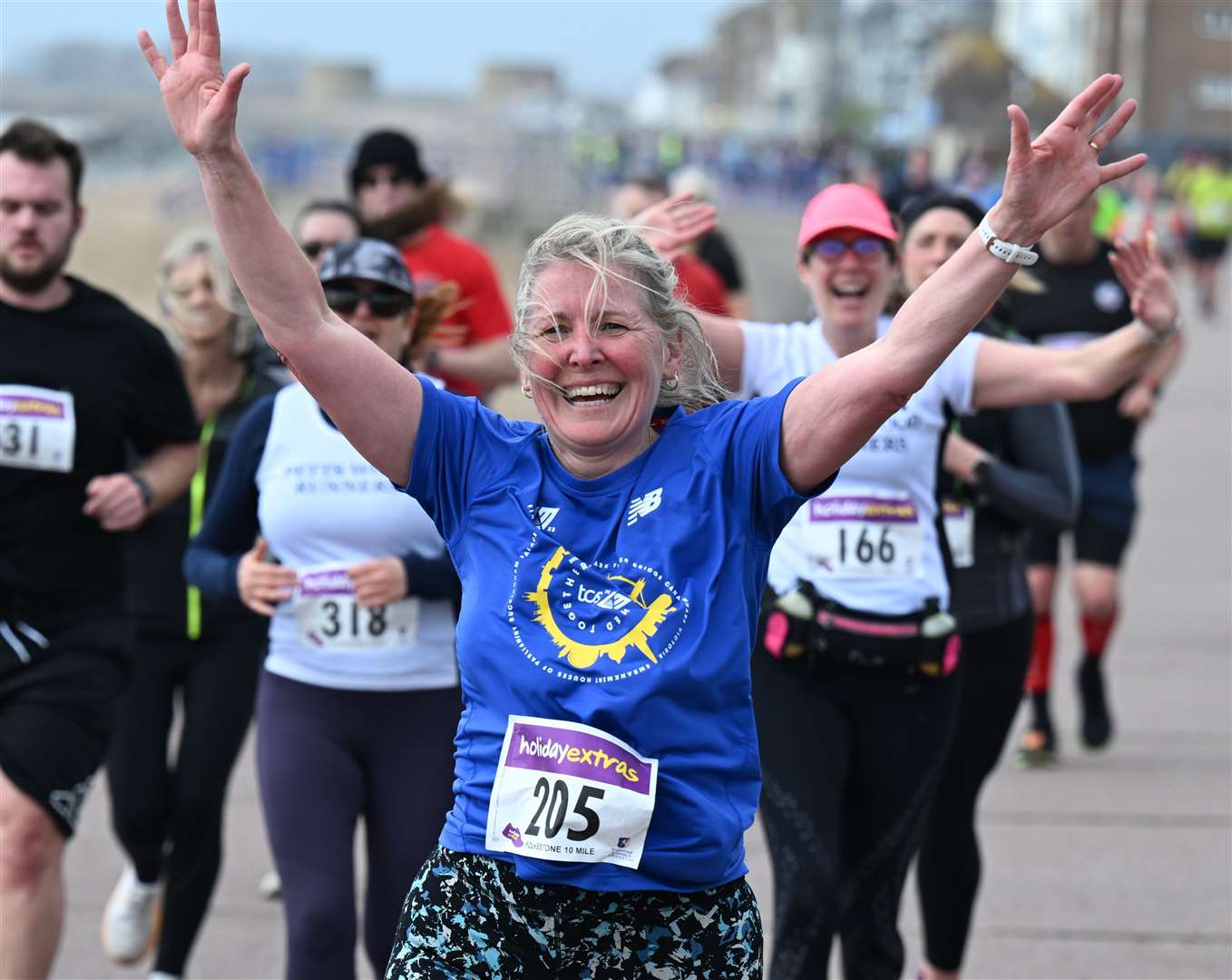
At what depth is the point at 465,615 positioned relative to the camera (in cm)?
316

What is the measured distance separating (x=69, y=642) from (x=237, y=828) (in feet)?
7.77

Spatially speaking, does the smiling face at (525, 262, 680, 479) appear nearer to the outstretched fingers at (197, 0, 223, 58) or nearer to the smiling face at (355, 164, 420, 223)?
the outstretched fingers at (197, 0, 223, 58)

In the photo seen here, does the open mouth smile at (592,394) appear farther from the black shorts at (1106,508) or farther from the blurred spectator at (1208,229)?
the blurred spectator at (1208,229)

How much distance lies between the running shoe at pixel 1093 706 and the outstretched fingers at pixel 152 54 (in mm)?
5764

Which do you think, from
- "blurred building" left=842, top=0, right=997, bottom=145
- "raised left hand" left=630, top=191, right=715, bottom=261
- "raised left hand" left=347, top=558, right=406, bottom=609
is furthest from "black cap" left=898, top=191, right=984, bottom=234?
"blurred building" left=842, top=0, right=997, bottom=145


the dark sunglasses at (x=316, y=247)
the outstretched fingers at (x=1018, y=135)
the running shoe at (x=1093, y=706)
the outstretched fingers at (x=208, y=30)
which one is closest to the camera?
the outstretched fingers at (x=1018, y=135)

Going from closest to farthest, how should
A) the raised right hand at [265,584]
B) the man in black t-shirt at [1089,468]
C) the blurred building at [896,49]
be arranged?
the raised right hand at [265,584], the man in black t-shirt at [1089,468], the blurred building at [896,49]

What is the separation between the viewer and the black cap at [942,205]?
5473 millimetres

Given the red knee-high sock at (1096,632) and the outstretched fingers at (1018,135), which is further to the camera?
the red knee-high sock at (1096,632)

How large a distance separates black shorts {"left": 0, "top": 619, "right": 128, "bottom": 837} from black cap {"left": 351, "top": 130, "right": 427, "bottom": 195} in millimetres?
2632

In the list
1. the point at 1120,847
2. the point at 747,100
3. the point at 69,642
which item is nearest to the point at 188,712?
the point at 69,642

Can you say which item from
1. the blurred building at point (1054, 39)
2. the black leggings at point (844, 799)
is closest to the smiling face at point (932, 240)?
the black leggings at point (844, 799)

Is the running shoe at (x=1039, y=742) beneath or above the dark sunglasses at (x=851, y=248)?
beneath

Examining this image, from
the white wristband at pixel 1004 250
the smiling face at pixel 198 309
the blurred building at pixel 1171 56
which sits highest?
Result: the blurred building at pixel 1171 56
